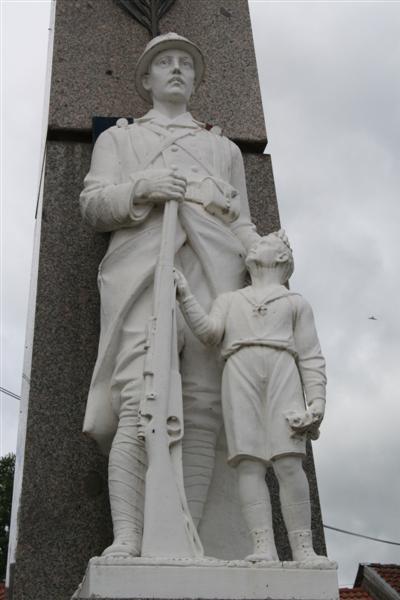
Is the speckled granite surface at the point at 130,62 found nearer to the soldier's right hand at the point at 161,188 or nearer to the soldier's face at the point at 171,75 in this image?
the soldier's face at the point at 171,75

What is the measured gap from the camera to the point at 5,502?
60.4 ft

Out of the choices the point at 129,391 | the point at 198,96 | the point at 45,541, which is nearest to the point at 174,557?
the point at 129,391

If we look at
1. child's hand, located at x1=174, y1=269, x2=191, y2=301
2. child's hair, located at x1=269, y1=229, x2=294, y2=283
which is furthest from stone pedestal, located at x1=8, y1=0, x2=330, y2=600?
Answer: child's hair, located at x1=269, y1=229, x2=294, y2=283

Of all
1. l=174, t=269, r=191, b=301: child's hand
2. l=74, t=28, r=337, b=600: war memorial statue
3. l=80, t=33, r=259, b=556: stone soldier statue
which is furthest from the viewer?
→ l=174, t=269, r=191, b=301: child's hand

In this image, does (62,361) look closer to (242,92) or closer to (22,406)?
(22,406)

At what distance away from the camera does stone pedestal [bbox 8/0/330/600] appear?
17.2ft

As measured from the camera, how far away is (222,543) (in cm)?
508

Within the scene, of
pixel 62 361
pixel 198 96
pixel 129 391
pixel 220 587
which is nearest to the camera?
pixel 220 587

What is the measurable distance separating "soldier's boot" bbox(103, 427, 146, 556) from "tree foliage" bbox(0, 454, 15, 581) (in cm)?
1290

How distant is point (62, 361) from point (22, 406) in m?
0.45

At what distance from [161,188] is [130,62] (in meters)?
2.91

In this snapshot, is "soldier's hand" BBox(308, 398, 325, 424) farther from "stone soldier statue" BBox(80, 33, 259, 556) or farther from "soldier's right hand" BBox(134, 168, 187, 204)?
"soldier's right hand" BBox(134, 168, 187, 204)

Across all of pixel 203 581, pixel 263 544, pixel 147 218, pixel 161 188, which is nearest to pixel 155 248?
pixel 147 218

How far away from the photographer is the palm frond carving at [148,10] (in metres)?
8.09
